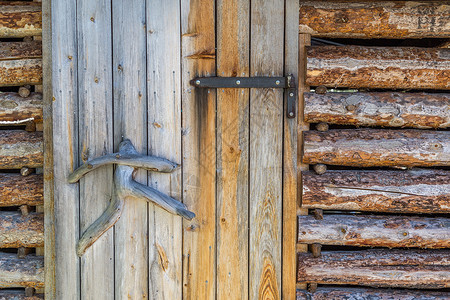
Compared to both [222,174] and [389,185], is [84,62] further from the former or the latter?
[389,185]

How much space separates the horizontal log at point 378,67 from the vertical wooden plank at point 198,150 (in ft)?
1.81

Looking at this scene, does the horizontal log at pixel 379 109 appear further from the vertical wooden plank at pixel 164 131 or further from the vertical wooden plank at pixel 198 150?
the vertical wooden plank at pixel 164 131

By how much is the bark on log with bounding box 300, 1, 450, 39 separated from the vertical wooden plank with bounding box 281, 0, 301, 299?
0.09m

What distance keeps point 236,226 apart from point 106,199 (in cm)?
69

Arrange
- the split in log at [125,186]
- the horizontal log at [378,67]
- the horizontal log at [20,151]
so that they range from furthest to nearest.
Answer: the horizontal log at [20,151]
the horizontal log at [378,67]
the split in log at [125,186]

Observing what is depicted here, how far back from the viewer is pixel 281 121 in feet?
6.40

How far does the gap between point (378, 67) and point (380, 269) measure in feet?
3.58

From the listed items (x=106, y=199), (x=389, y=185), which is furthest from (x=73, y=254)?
(x=389, y=185)

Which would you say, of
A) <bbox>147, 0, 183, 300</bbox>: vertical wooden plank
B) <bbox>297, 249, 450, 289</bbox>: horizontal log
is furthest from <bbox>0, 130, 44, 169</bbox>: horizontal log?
<bbox>297, 249, 450, 289</bbox>: horizontal log

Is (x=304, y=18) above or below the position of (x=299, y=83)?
above

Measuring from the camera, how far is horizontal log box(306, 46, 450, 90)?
199 cm

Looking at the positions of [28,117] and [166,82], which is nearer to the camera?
[166,82]

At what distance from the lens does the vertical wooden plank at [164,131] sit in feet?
6.31

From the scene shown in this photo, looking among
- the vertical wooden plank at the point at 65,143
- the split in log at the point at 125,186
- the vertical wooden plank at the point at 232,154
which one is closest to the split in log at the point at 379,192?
the vertical wooden plank at the point at 232,154
